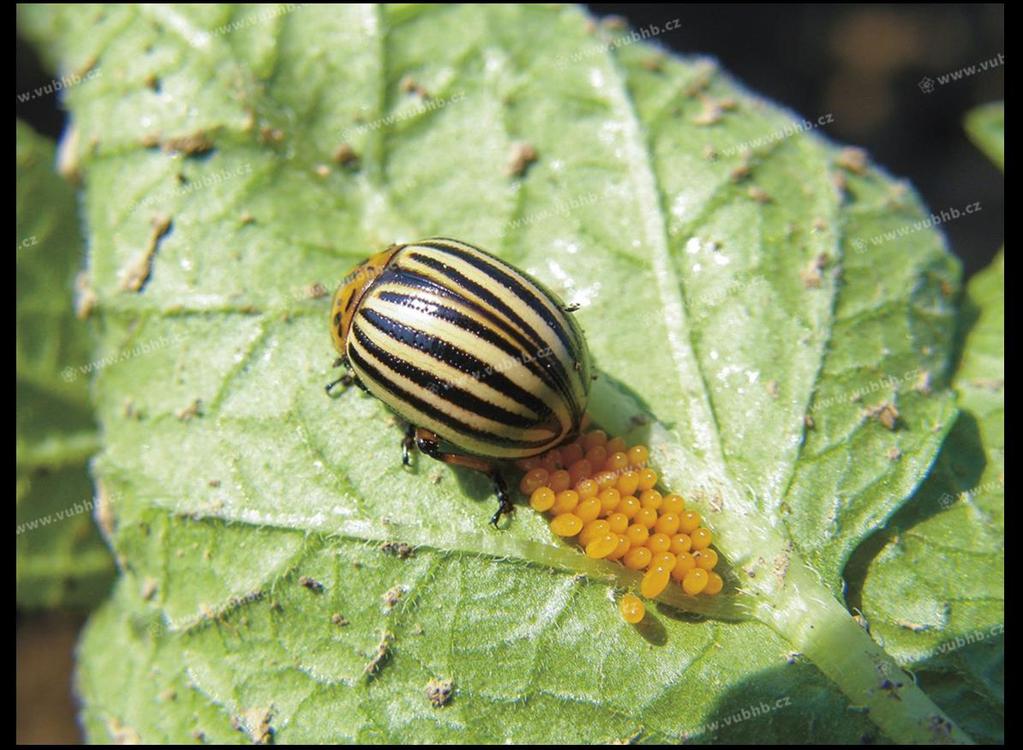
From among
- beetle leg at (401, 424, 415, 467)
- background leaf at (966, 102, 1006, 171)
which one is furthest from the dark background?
beetle leg at (401, 424, 415, 467)

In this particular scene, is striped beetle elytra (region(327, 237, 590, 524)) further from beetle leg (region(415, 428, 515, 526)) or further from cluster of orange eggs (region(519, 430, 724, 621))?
cluster of orange eggs (region(519, 430, 724, 621))

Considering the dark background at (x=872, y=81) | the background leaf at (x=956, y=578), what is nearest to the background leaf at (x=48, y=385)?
the dark background at (x=872, y=81)

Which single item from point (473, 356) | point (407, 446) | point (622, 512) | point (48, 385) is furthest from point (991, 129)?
point (48, 385)

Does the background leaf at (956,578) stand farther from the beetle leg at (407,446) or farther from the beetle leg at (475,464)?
the beetle leg at (407,446)

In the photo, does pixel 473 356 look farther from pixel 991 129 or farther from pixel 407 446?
pixel 991 129

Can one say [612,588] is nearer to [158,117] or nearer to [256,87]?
[256,87]
